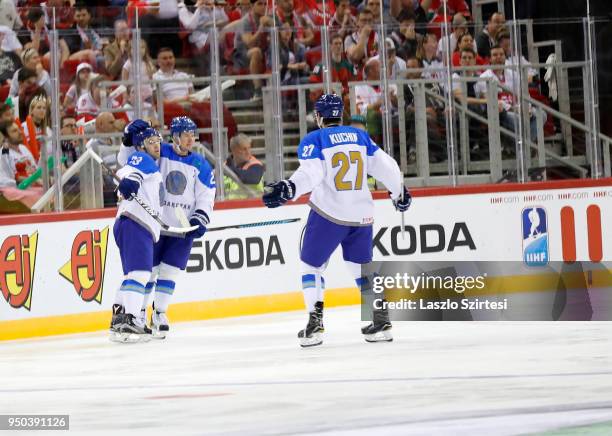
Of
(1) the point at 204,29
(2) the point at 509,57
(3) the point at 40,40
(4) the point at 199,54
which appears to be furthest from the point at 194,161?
(2) the point at 509,57

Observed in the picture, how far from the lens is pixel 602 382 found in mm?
6320

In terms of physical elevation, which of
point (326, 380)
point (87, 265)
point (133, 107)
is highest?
point (133, 107)

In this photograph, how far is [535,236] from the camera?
12547mm

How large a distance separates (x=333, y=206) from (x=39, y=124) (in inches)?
109

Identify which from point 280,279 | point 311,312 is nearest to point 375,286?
point 311,312

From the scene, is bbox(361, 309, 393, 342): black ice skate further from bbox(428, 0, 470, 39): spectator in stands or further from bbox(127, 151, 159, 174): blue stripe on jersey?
bbox(428, 0, 470, 39): spectator in stands

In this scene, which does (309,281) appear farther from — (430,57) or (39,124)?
(430,57)

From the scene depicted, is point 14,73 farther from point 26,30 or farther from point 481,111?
point 481,111

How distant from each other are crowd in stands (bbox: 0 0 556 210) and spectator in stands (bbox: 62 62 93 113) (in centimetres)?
1

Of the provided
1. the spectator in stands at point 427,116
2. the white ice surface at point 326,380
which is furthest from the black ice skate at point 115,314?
the spectator in stands at point 427,116

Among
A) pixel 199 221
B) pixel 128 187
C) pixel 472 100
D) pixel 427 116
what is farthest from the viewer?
pixel 472 100

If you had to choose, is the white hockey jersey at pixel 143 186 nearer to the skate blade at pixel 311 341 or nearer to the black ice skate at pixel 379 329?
the skate blade at pixel 311 341

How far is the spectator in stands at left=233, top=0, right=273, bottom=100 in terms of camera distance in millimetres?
11453

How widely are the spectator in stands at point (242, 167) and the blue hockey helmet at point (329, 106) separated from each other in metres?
2.61
